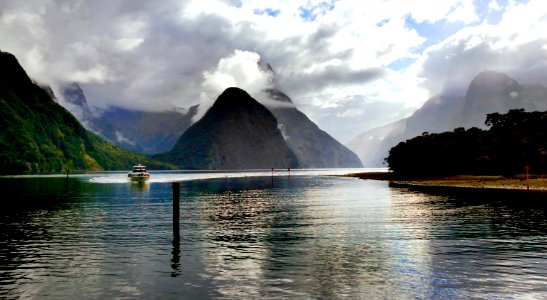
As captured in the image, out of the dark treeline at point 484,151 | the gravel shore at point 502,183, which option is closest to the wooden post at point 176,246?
the gravel shore at point 502,183

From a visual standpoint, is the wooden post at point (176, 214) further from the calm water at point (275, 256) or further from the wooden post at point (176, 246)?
the calm water at point (275, 256)

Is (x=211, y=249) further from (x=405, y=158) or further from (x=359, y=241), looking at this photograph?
(x=405, y=158)

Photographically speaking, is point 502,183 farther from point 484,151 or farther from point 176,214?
point 176,214

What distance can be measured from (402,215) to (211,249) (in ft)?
94.7

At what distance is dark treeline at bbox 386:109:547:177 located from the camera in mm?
147750

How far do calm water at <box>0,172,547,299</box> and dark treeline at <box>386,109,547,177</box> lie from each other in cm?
11261

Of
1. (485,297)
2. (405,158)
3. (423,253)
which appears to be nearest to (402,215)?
(423,253)

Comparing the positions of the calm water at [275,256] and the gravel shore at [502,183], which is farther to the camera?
the gravel shore at [502,183]

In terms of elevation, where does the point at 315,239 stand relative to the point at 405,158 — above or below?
below

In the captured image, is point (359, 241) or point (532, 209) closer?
point (359, 241)

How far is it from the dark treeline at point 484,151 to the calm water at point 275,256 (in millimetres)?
112607

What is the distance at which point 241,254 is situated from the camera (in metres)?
29.1

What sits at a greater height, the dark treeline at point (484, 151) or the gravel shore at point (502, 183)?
the dark treeline at point (484, 151)

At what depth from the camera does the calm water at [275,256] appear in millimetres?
20797
